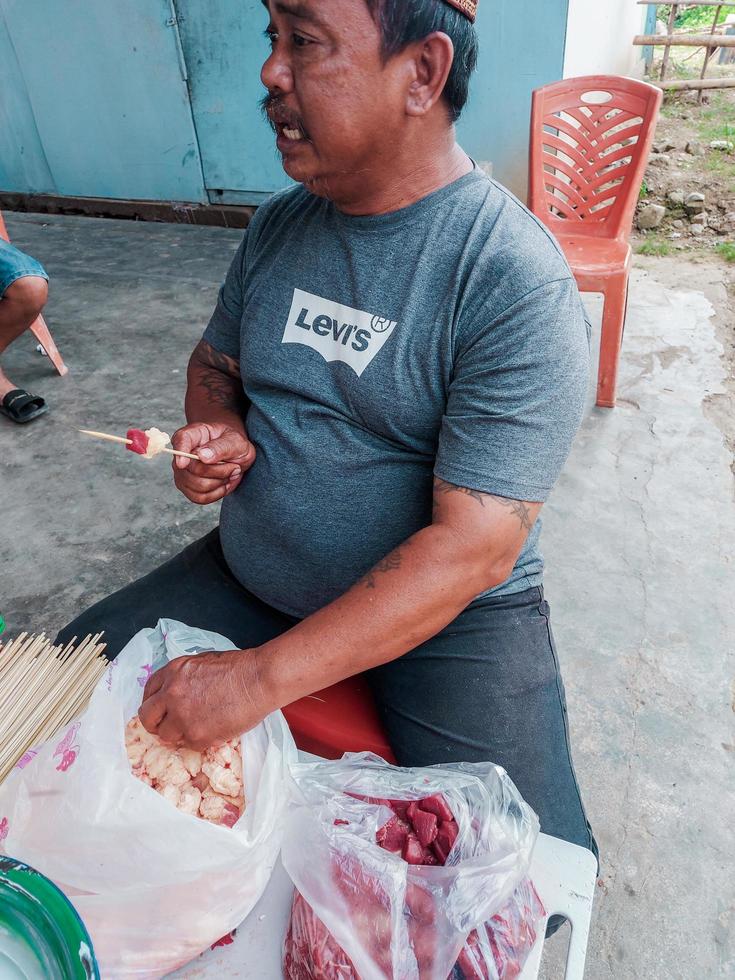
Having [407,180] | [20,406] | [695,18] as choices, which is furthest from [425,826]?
[695,18]

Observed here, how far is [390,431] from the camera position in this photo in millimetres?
1286

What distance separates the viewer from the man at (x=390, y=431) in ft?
3.65

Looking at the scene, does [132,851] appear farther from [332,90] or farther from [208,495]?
[332,90]

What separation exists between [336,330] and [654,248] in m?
4.18

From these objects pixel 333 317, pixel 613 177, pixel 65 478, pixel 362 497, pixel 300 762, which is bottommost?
pixel 65 478

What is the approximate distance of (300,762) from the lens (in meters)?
1.09

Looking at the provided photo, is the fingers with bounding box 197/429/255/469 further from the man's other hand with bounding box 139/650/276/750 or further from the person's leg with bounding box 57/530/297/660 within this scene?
the man's other hand with bounding box 139/650/276/750

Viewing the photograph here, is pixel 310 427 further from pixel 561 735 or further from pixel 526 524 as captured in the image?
pixel 561 735

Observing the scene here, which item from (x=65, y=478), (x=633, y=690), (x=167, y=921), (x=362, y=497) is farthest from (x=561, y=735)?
(x=65, y=478)

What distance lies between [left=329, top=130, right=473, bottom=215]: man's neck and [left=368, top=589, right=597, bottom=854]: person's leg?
0.70 meters

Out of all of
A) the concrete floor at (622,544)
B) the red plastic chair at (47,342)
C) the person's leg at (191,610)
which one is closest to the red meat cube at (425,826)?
the person's leg at (191,610)

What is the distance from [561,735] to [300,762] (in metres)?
0.45

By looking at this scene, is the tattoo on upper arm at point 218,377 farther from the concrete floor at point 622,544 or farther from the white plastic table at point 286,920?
the concrete floor at point 622,544

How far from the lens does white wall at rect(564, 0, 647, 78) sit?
13.7ft
